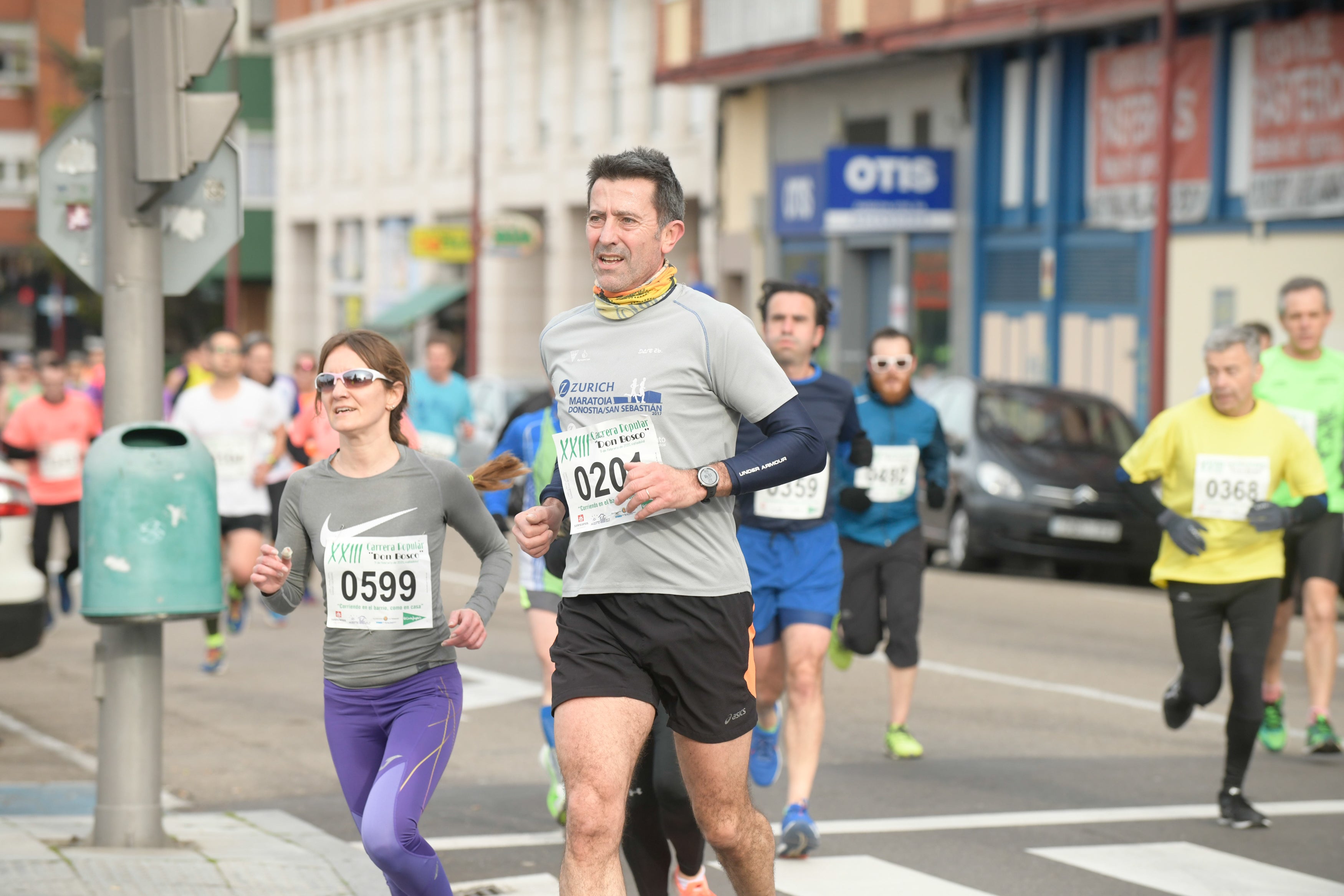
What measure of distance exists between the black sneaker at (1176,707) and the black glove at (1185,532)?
1.92 ft

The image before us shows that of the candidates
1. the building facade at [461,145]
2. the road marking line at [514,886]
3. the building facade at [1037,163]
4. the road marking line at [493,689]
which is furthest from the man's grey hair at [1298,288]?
the building facade at [461,145]

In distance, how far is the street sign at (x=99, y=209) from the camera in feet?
22.5

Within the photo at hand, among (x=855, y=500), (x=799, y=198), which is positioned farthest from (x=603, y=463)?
(x=799, y=198)

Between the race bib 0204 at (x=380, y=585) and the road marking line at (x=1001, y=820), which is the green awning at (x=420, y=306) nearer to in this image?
the road marking line at (x=1001, y=820)

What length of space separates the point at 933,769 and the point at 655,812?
3482 mm

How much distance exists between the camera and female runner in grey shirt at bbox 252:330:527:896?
5297 mm

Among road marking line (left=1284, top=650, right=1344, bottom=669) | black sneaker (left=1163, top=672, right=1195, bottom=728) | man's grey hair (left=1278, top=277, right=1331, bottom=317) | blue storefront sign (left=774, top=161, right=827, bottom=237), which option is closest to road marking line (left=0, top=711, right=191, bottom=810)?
black sneaker (left=1163, top=672, right=1195, bottom=728)

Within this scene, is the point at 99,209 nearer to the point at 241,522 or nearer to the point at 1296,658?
the point at 241,522

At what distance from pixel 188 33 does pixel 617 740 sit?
295cm

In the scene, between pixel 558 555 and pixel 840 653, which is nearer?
pixel 558 555

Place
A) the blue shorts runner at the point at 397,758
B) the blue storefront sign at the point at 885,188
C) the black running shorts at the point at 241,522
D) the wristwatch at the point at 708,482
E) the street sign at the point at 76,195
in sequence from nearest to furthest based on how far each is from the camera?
the wristwatch at the point at 708,482 → the blue shorts runner at the point at 397,758 → the street sign at the point at 76,195 → the black running shorts at the point at 241,522 → the blue storefront sign at the point at 885,188

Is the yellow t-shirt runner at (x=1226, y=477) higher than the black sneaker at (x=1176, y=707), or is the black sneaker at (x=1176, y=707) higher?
the yellow t-shirt runner at (x=1226, y=477)

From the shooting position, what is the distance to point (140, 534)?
21.3 ft

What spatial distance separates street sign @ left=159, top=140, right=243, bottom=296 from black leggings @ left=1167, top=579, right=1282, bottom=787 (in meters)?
3.76
